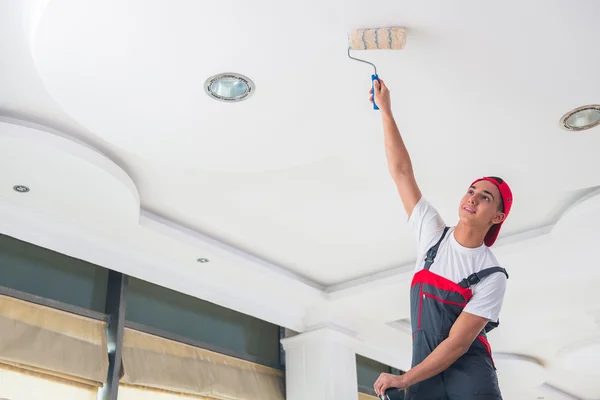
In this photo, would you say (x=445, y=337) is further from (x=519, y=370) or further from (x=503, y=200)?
(x=519, y=370)

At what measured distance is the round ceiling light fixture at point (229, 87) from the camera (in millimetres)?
2432

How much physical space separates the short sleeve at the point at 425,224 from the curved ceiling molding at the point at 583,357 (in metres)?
4.99

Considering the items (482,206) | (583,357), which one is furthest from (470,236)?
(583,357)

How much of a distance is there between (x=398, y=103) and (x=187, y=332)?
251 cm

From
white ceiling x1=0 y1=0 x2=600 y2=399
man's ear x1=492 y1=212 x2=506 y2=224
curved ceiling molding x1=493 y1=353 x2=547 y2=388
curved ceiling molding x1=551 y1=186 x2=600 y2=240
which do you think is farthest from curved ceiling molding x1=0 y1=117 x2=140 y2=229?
curved ceiling molding x1=493 y1=353 x2=547 y2=388

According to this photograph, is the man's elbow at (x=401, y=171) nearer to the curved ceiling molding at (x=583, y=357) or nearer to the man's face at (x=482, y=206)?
the man's face at (x=482, y=206)

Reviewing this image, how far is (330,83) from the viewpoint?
2.47 meters

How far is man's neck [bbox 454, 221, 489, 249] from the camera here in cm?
172

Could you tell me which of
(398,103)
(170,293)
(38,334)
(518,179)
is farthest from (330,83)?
(170,293)

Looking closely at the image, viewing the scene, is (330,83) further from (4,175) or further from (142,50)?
(4,175)

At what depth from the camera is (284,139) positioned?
2807mm

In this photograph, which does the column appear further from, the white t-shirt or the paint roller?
the white t-shirt

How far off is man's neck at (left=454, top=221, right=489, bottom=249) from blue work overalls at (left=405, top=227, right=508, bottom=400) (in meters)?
0.08

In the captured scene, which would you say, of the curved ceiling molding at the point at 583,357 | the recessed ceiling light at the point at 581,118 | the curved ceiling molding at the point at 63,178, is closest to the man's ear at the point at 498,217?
the recessed ceiling light at the point at 581,118
